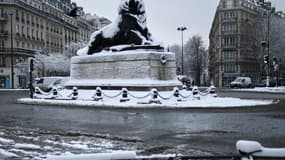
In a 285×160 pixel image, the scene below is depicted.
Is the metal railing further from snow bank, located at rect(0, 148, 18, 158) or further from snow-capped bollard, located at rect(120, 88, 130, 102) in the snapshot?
snow bank, located at rect(0, 148, 18, 158)

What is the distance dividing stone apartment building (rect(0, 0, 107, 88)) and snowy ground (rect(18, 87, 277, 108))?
3749cm

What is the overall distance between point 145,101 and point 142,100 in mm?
440

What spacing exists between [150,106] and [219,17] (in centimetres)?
6924

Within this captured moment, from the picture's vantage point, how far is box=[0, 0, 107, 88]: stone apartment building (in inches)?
2566

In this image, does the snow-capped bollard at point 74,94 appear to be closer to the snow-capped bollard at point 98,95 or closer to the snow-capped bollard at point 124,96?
the snow-capped bollard at point 98,95

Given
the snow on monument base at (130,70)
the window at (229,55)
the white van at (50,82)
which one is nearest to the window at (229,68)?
the window at (229,55)

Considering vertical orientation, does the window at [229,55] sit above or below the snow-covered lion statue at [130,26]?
above

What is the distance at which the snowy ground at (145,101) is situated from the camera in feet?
66.1

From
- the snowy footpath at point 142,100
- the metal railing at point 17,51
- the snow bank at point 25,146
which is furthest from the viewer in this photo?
the metal railing at point 17,51

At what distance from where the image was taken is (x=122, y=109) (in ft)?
64.0


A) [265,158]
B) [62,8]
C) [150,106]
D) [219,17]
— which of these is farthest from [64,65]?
[265,158]

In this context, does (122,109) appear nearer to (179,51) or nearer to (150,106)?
(150,106)

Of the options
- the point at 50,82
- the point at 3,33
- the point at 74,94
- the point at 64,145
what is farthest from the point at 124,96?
the point at 3,33

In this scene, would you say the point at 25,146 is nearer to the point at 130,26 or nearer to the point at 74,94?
the point at 74,94
